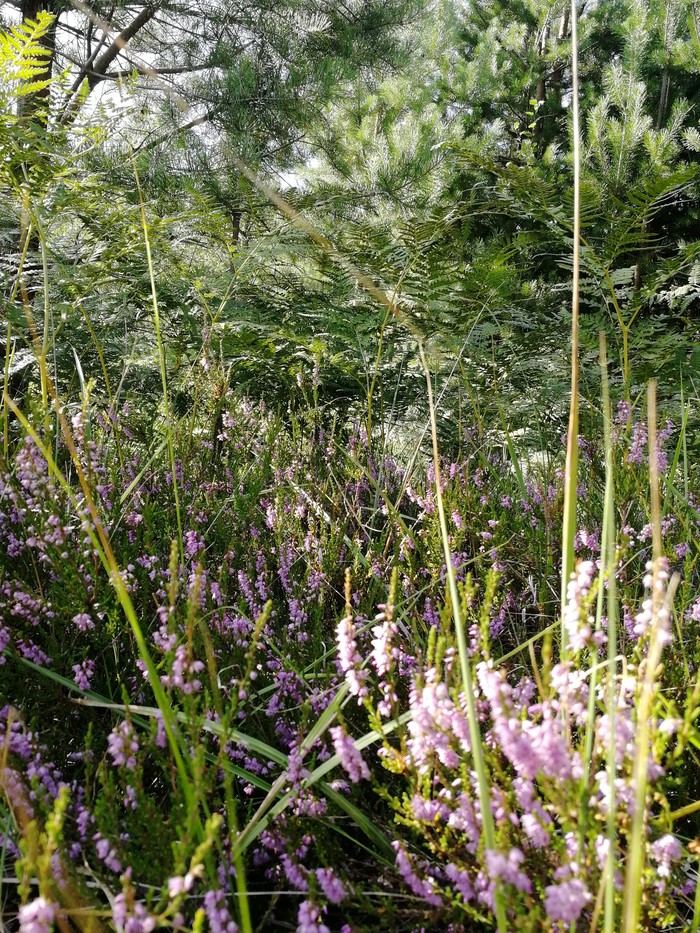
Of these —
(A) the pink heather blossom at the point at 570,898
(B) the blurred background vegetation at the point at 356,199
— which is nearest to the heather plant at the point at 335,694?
(A) the pink heather blossom at the point at 570,898

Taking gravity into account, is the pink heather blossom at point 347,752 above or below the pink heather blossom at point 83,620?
below

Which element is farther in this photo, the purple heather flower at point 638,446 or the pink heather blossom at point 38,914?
the purple heather flower at point 638,446

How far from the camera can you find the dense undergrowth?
0.78 m

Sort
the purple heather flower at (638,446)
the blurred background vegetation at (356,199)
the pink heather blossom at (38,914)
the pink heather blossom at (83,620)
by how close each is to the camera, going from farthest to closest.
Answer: the blurred background vegetation at (356,199) < the purple heather flower at (638,446) < the pink heather blossom at (83,620) < the pink heather blossom at (38,914)

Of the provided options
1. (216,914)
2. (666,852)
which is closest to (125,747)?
(216,914)

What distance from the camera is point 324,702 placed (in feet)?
4.29

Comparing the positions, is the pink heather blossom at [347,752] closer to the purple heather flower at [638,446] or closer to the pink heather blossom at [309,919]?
the pink heather blossom at [309,919]

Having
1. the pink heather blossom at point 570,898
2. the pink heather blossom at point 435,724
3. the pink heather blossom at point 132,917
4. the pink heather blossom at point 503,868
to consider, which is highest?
the pink heather blossom at point 435,724

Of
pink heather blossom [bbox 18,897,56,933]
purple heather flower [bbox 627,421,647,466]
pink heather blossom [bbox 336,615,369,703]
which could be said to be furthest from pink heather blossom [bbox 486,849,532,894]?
purple heather flower [bbox 627,421,647,466]

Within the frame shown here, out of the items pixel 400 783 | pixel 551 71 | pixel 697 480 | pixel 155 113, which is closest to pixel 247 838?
pixel 400 783

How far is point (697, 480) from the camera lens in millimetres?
2172

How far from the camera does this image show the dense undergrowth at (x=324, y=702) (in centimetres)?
78

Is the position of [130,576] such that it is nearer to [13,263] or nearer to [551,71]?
[13,263]

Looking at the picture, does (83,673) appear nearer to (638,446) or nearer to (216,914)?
(216,914)
